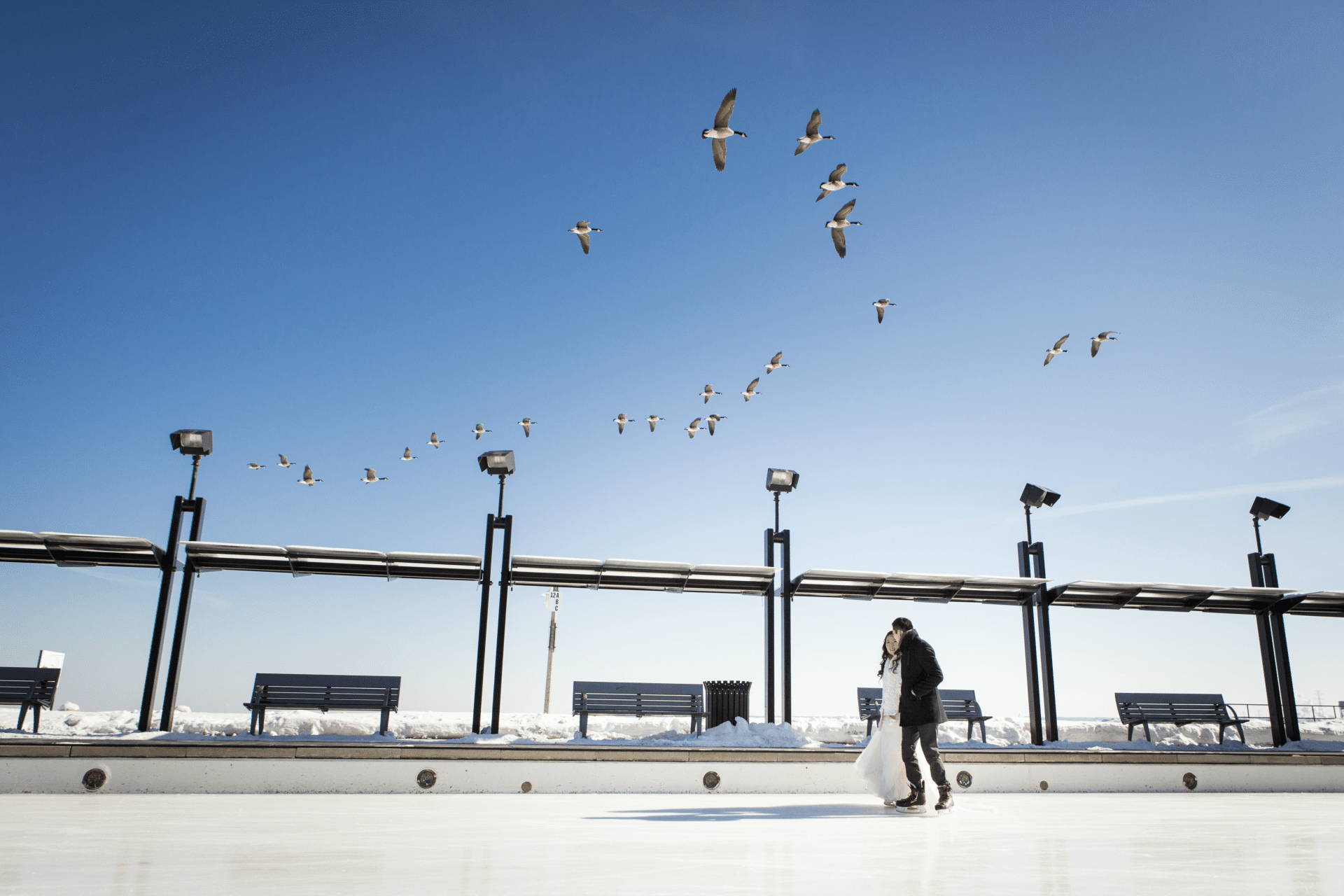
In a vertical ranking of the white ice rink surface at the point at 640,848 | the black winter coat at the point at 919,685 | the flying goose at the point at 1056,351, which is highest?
the flying goose at the point at 1056,351

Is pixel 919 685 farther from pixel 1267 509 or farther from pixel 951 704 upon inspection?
pixel 1267 509

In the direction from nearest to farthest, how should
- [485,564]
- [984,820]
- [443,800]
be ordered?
[984,820] → [443,800] → [485,564]

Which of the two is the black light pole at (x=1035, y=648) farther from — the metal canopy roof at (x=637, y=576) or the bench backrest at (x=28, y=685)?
the bench backrest at (x=28, y=685)

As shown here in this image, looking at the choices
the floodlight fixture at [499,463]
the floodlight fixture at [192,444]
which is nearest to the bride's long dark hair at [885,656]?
the floodlight fixture at [499,463]

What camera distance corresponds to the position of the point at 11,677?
12367 mm

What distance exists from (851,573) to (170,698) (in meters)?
9.56

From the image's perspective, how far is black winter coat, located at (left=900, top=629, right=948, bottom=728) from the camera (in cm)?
720

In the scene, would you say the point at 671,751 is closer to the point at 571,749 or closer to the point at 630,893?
the point at 571,749

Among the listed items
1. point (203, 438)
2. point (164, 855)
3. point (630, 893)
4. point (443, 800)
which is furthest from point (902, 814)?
point (203, 438)

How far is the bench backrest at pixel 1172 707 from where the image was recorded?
14.9m

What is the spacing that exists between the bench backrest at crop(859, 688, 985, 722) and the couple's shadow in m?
7.02

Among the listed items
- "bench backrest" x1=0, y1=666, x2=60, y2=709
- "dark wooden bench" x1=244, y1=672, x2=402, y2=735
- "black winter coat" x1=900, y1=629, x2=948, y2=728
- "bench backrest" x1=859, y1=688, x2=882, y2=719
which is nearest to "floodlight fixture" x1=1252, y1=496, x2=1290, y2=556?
"bench backrest" x1=859, y1=688, x2=882, y2=719

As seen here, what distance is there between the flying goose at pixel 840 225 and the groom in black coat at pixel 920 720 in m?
8.33

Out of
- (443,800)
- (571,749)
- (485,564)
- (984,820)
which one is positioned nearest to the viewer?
(984,820)
